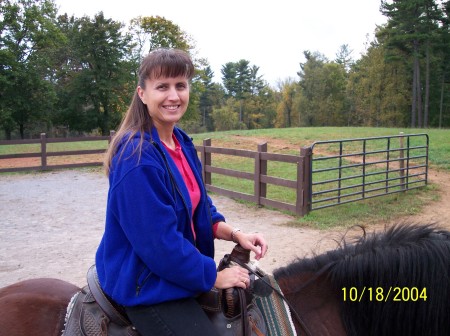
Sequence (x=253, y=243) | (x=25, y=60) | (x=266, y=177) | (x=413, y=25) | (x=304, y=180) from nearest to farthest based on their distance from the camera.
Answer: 1. (x=253, y=243)
2. (x=304, y=180)
3. (x=266, y=177)
4. (x=25, y=60)
5. (x=413, y=25)

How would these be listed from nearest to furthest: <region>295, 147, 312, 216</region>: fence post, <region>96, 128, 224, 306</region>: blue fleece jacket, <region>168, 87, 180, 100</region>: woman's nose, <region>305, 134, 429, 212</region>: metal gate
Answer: <region>96, 128, 224, 306</region>: blue fleece jacket
<region>168, 87, 180, 100</region>: woman's nose
<region>295, 147, 312, 216</region>: fence post
<region>305, 134, 429, 212</region>: metal gate

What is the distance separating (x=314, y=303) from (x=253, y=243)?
39 centimetres

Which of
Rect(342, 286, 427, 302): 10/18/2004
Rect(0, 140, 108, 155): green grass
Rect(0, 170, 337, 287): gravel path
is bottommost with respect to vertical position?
Rect(0, 170, 337, 287): gravel path

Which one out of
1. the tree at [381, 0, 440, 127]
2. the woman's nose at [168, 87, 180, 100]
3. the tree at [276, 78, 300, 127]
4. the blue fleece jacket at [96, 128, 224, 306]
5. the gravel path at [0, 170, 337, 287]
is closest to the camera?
the blue fleece jacket at [96, 128, 224, 306]

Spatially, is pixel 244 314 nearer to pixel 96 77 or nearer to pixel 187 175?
pixel 187 175

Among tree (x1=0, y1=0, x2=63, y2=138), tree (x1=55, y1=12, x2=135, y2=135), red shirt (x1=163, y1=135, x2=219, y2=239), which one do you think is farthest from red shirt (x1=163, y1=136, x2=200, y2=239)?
tree (x1=55, y1=12, x2=135, y2=135)

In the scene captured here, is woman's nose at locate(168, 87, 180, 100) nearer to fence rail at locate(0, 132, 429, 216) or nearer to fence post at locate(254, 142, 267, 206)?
fence rail at locate(0, 132, 429, 216)

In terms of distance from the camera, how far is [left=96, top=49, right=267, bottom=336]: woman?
142 centimetres

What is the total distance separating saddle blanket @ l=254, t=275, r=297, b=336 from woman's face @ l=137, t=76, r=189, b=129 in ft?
2.74

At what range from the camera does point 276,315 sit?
1635 millimetres

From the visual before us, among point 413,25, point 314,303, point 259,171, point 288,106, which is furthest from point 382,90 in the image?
point 314,303

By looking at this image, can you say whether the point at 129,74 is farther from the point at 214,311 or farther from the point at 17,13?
the point at 214,311

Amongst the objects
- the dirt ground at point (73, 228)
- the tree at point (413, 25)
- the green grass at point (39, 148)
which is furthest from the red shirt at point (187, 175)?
the tree at point (413, 25)

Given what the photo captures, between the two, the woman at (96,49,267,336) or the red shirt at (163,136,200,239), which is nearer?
the woman at (96,49,267,336)
